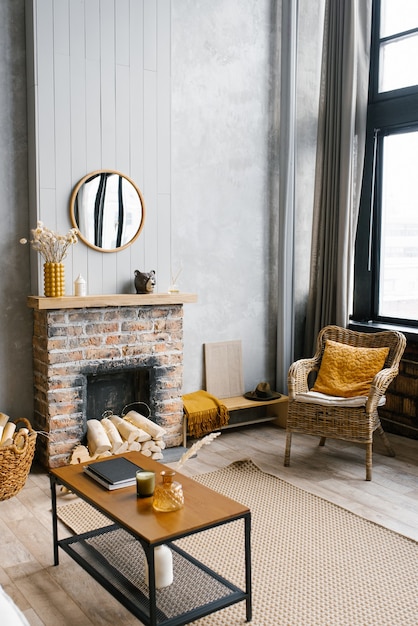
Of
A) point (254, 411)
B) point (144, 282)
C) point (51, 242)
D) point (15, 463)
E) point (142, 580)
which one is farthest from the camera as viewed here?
point (254, 411)

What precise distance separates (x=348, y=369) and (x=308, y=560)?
1581 millimetres

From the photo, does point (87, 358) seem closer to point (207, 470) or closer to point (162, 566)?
point (207, 470)

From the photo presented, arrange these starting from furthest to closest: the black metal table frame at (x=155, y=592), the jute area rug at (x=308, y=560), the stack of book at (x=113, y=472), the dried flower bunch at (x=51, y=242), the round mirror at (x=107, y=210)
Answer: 1. the round mirror at (x=107, y=210)
2. the dried flower bunch at (x=51, y=242)
3. the stack of book at (x=113, y=472)
4. the jute area rug at (x=308, y=560)
5. the black metal table frame at (x=155, y=592)

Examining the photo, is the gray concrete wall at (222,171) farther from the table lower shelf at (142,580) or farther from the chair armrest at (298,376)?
the table lower shelf at (142,580)

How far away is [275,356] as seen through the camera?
5258 mm

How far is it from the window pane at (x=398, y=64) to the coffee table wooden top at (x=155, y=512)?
11.5 feet

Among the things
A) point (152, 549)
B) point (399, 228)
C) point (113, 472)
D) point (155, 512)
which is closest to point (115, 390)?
point (113, 472)

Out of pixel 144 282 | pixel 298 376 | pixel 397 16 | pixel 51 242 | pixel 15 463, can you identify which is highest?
pixel 397 16

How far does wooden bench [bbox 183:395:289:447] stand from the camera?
4770 millimetres

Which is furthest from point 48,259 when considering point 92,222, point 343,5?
point 343,5

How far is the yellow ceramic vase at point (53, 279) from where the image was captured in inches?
152

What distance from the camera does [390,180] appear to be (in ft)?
16.2

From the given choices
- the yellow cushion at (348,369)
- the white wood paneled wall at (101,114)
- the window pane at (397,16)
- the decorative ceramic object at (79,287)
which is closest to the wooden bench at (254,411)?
the yellow cushion at (348,369)

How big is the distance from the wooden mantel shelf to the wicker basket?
749 mm
